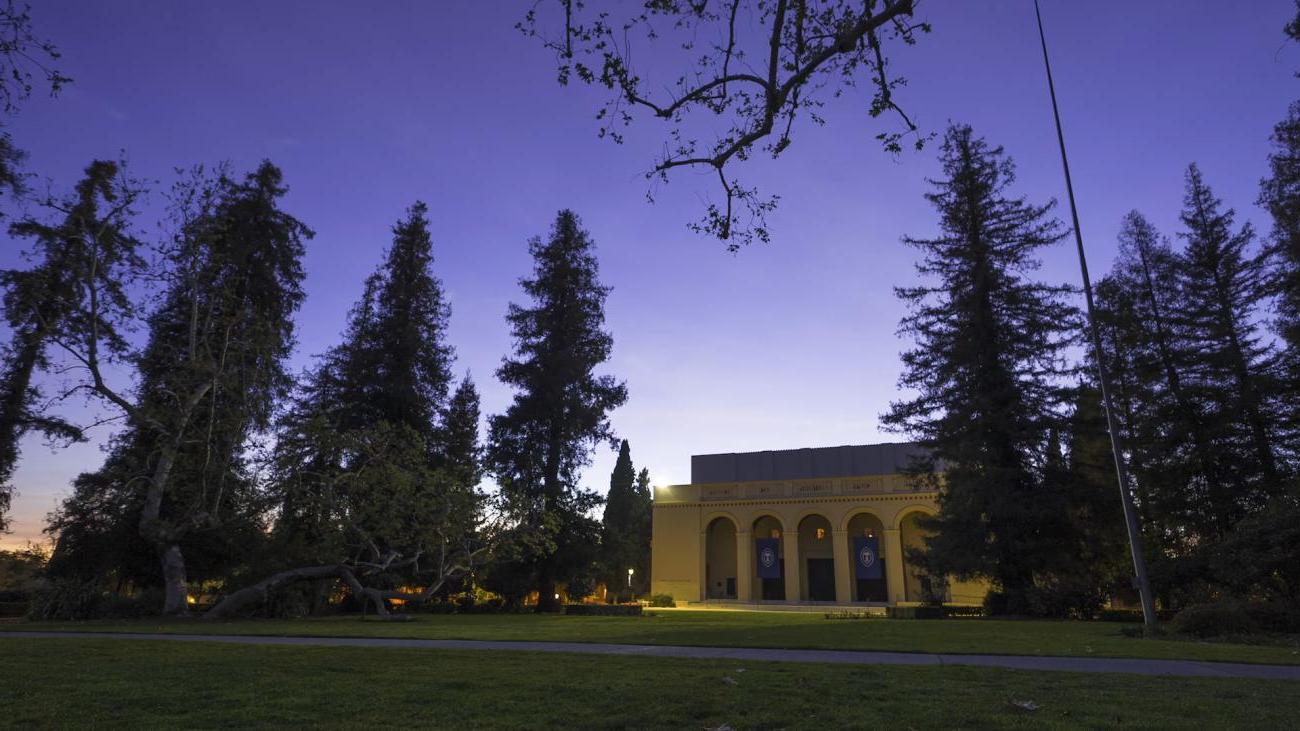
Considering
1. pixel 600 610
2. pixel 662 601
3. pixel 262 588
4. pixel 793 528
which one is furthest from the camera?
pixel 793 528

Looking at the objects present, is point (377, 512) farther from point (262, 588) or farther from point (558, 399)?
point (558, 399)

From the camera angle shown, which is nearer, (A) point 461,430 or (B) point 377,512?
(B) point 377,512

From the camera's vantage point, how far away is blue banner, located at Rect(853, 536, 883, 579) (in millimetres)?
41906

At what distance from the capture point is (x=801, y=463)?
46281mm

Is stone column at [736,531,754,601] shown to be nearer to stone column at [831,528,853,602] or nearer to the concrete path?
stone column at [831,528,853,602]

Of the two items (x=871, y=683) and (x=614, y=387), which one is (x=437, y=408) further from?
(x=871, y=683)

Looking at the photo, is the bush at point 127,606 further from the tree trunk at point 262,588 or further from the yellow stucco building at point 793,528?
the yellow stucco building at point 793,528

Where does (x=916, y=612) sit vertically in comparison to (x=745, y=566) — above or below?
below

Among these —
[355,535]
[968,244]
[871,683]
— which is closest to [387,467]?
[355,535]

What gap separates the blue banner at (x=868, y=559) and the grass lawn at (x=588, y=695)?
3662 centimetres

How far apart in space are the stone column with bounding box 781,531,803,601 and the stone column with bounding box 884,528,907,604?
5.42m

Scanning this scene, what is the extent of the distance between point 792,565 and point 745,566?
3127 mm

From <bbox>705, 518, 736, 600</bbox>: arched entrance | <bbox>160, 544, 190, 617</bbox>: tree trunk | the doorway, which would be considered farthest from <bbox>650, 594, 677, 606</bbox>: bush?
<bbox>160, 544, 190, 617</bbox>: tree trunk

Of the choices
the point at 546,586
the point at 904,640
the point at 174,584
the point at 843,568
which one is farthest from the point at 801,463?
the point at 174,584
